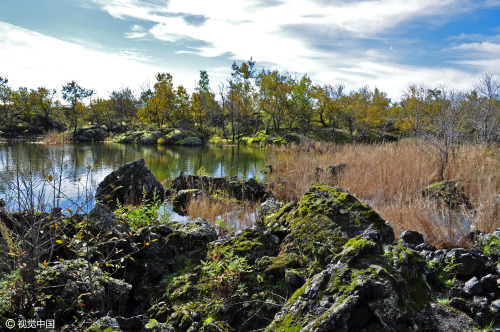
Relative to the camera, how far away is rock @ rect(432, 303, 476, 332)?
2.64 m

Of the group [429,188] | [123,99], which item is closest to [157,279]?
[429,188]

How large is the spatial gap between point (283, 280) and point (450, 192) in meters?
6.35

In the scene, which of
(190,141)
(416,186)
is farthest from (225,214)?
(190,141)

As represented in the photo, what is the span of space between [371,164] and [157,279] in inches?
350

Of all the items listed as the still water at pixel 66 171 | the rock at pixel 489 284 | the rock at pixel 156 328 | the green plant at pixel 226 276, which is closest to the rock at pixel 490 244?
the rock at pixel 489 284

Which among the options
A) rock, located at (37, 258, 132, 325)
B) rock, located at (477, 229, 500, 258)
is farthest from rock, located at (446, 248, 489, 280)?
rock, located at (37, 258, 132, 325)

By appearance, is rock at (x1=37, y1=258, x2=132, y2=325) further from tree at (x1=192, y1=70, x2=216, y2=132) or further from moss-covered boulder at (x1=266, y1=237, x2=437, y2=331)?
tree at (x1=192, y1=70, x2=216, y2=132)

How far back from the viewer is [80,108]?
46938 mm

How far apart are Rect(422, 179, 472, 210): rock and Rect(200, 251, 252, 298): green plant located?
5.89 meters

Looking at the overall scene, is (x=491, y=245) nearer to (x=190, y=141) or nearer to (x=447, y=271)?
(x=447, y=271)

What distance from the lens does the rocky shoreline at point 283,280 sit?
6.97 ft

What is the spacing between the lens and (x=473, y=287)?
3.15m

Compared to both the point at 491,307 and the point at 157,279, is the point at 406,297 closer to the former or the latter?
the point at 491,307

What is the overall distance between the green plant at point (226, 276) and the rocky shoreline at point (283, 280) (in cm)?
1
